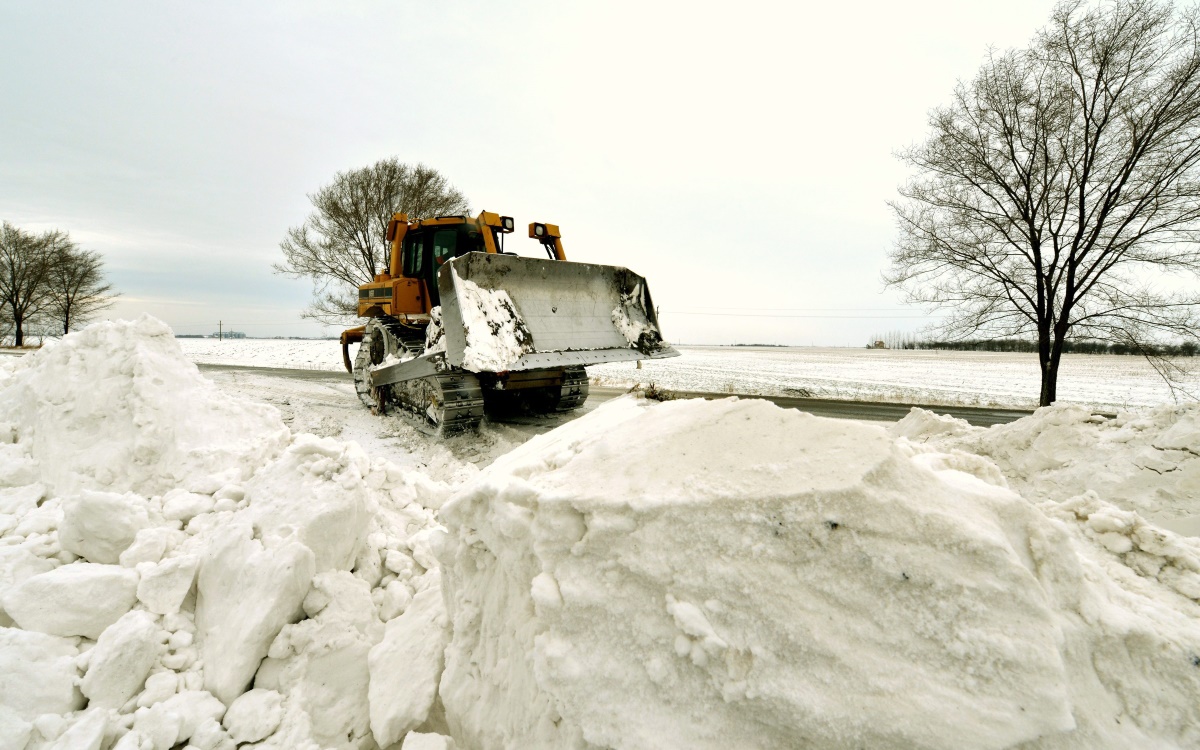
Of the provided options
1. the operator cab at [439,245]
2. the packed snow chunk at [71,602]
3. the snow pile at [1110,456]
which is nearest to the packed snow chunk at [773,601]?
the packed snow chunk at [71,602]

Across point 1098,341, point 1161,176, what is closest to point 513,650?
point 1161,176

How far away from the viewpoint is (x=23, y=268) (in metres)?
24.7

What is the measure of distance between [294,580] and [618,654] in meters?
1.51

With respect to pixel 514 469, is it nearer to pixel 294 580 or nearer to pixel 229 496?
pixel 294 580

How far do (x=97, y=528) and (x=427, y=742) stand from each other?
6.31 ft

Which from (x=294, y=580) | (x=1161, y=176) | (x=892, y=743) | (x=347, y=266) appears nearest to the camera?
(x=892, y=743)

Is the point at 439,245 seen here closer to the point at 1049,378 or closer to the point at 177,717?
the point at 177,717

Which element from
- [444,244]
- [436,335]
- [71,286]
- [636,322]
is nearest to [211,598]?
[436,335]

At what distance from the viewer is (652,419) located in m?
1.99

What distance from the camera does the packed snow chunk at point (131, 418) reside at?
334 centimetres

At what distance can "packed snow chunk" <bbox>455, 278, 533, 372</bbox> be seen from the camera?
5816 mm

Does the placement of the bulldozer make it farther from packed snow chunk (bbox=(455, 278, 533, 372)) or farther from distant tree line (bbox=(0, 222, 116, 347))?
distant tree line (bbox=(0, 222, 116, 347))

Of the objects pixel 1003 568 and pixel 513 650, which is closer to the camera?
pixel 1003 568

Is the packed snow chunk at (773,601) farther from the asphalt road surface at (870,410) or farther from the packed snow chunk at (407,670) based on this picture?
the asphalt road surface at (870,410)
